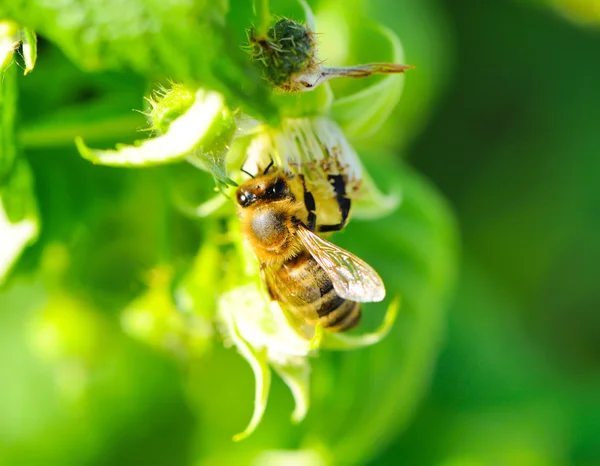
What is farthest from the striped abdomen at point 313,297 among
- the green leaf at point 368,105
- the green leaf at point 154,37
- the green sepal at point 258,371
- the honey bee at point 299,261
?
the green leaf at point 154,37

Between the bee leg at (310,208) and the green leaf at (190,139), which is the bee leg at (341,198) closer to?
the bee leg at (310,208)

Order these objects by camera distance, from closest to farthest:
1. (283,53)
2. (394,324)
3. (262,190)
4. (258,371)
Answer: (283,53) → (258,371) → (262,190) → (394,324)

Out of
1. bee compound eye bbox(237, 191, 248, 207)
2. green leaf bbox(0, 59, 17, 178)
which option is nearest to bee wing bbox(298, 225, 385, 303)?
bee compound eye bbox(237, 191, 248, 207)

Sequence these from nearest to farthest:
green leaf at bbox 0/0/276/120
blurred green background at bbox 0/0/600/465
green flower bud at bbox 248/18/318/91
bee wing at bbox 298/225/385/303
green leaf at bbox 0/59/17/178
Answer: green leaf at bbox 0/0/276/120 → green flower bud at bbox 248/18/318/91 → green leaf at bbox 0/59/17/178 → bee wing at bbox 298/225/385/303 → blurred green background at bbox 0/0/600/465

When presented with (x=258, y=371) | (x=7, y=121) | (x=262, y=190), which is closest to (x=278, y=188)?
(x=262, y=190)

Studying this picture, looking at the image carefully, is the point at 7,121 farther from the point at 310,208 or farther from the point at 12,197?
the point at 310,208

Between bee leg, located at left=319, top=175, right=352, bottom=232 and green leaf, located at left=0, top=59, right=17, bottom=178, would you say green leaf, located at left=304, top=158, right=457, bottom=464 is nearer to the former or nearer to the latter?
bee leg, located at left=319, top=175, right=352, bottom=232
